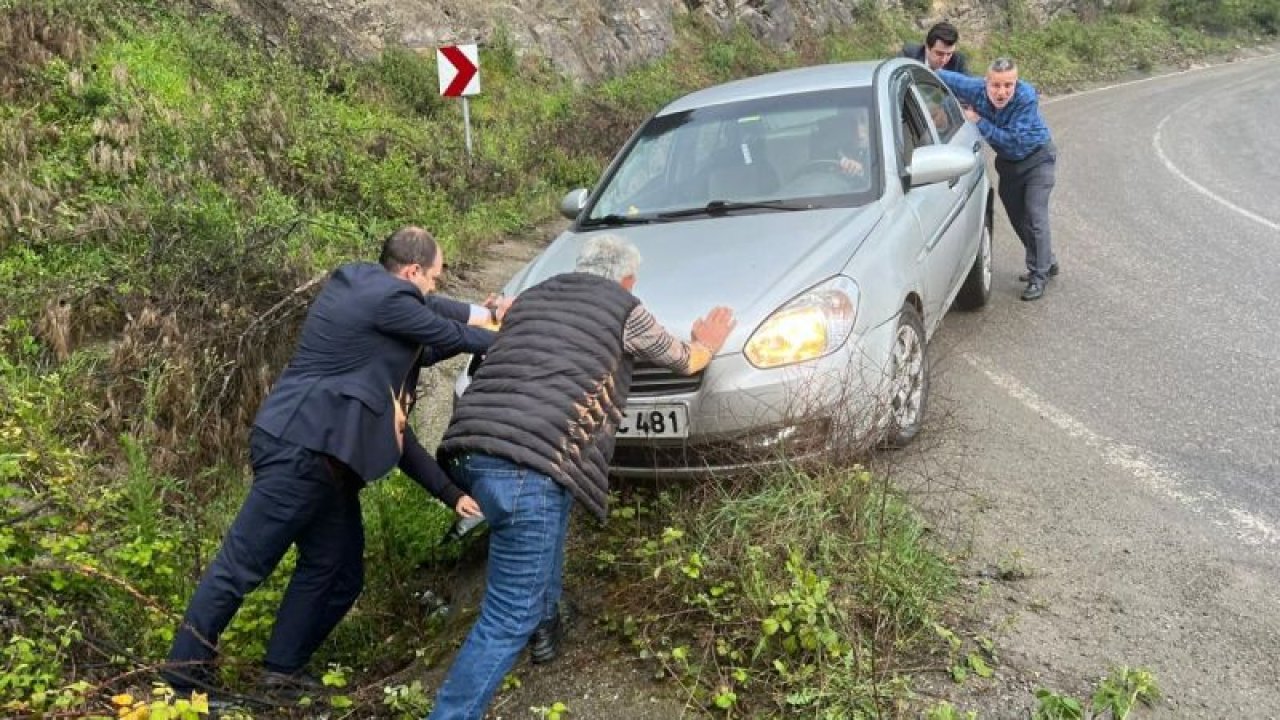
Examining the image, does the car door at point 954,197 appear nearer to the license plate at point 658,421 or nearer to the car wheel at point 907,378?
the car wheel at point 907,378

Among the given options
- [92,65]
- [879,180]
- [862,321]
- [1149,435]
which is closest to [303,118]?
[92,65]

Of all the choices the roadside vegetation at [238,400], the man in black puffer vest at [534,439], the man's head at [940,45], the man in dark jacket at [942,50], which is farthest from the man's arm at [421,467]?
the man's head at [940,45]

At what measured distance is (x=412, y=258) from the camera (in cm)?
342

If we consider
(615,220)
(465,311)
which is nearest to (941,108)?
(615,220)

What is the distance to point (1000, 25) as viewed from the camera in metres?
29.0

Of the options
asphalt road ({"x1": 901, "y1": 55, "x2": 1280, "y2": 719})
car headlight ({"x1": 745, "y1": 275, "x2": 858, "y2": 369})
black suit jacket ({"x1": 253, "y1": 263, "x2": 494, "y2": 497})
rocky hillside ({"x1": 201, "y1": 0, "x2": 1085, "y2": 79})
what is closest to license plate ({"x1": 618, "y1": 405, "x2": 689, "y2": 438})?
car headlight ({"x1": 745, "y1": 275, "x2": 858, "y2": 369})

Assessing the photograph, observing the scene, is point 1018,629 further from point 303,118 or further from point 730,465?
point 303,118

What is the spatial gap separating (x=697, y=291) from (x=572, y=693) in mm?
1660

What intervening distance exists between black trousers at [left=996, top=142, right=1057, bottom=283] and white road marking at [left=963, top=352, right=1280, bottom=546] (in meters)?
1.89

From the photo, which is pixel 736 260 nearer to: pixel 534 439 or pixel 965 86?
pixel 534 439

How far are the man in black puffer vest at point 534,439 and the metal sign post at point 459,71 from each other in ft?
25.4

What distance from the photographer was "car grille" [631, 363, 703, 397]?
144 inches

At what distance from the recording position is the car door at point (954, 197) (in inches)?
205

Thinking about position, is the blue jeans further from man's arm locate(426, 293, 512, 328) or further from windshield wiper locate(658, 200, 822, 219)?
windshield wiper locate(658, 200, 822, 219)
